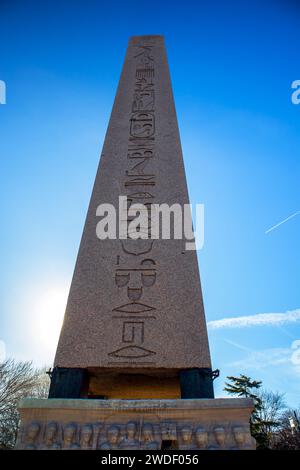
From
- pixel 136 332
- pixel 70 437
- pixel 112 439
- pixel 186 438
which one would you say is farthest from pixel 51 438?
pixel 136 332

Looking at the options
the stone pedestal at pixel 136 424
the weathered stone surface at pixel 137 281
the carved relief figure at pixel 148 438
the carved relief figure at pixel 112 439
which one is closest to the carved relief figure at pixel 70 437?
the stone pedestal at pixel 136 424

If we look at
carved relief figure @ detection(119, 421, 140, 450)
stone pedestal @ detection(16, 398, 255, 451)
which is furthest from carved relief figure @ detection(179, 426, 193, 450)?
carved relief figure @ detection(119, 421, 140, 450)

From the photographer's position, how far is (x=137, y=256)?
307 centimetres

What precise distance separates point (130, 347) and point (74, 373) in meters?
0.43

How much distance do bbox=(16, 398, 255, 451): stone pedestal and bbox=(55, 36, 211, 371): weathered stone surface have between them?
0.44 meters

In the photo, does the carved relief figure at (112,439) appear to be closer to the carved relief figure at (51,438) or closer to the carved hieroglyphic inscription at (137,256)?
the carved relief figure at (51,438)

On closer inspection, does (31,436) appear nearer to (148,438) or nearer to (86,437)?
(86,437)

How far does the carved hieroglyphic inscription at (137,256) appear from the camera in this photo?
2.53 metres

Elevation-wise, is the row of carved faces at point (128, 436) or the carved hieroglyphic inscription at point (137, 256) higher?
the carved hieroglyphic inscription at point (137, 256)

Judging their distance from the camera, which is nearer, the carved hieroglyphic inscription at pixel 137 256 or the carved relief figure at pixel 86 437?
the carved relief figure at pixel 86 437

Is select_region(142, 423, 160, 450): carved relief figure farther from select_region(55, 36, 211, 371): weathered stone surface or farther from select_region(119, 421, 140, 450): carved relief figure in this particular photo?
select_region(55, 36, 211, 371): weathered stone surface
